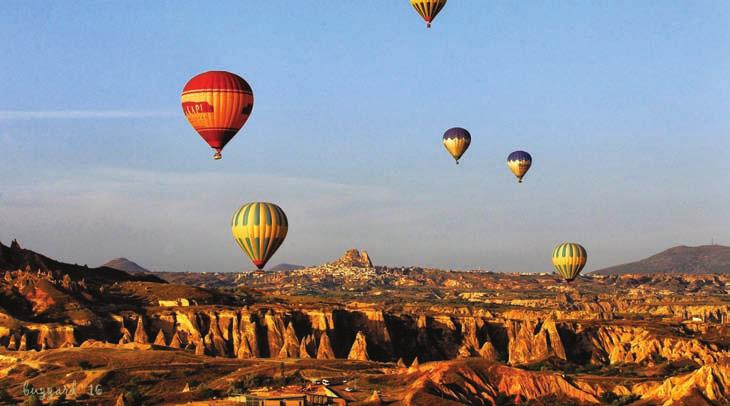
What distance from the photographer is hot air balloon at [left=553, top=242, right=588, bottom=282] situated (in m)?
181

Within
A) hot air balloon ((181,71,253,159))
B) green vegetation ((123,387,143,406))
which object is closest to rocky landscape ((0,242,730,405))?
green vegetation ((123,387,143,406))

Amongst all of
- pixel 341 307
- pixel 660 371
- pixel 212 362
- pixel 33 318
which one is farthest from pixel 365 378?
pixel 341 307

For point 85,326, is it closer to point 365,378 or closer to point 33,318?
point 33,318

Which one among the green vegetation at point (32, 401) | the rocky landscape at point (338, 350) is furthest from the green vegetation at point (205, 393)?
the green vegetation at point (32, 401)

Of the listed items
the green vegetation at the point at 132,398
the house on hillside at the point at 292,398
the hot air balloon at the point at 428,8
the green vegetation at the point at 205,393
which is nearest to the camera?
the house on hillside at the point at 292,398

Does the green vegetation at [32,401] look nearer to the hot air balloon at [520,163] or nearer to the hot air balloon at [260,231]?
the hot air balloon at [260,231]

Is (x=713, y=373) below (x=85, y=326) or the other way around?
below

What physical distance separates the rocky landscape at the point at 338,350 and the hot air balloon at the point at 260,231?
11.1 meters

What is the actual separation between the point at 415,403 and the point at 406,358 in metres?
77.5

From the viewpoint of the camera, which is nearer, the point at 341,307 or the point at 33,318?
the point at 33,318

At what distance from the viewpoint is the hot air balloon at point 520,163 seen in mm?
181250

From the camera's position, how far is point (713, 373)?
9556 cm

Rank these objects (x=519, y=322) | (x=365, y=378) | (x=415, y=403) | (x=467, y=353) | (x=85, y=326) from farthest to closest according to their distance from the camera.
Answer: (x=519, y=322) < (x=467, y=353) < (x=85, y=326) < (x=365, y=378) < (x=415, y=403)

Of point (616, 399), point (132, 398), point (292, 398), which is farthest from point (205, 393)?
point (616, 399)
